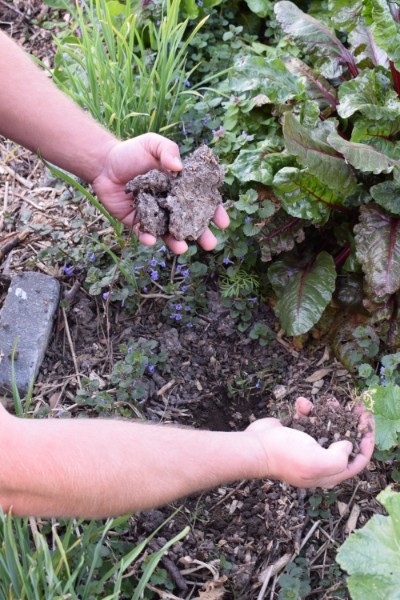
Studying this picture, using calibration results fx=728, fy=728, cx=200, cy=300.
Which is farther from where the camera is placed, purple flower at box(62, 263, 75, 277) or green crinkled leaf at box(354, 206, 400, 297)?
purple flower at box(62, 263, 75, 277)

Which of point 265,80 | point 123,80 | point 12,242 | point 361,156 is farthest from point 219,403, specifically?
point 123,80

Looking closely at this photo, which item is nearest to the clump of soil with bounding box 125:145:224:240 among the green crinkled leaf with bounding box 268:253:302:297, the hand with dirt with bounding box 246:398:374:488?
the green crinkled leaf with bounding box 268:253:302:297

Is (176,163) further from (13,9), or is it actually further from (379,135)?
(13,9)

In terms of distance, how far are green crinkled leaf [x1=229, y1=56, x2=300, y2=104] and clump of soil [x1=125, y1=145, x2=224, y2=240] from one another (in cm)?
49

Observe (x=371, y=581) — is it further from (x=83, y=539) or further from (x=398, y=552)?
(x=83, y=539)

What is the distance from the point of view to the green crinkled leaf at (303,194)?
2564 millimetres

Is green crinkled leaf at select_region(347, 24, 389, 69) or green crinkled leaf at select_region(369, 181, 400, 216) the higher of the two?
green crinkled leaf at select_region(347, 24, 389, 69)

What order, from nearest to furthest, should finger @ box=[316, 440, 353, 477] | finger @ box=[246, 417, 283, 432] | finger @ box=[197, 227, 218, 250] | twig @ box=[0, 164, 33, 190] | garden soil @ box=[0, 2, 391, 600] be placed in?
finger @ box=[316, 440, 353, 477]
finger @ box=[246, 417, 283, 432]
garden soil @ box=[0, 2, 391, 600]
finger @ box=[197, 227, 218, 250]
twig @ box=[0, 164, 33, 190]

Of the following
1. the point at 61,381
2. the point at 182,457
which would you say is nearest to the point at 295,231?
the point at 61,381

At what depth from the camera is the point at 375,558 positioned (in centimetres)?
172

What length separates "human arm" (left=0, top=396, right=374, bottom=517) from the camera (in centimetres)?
156

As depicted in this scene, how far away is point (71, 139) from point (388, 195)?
111 centimetres

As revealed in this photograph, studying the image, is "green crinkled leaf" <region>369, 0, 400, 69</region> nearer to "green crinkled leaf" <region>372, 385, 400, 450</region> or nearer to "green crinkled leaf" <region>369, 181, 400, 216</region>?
"green crinkled leaf" <region>369, 181, 400, 216</region>

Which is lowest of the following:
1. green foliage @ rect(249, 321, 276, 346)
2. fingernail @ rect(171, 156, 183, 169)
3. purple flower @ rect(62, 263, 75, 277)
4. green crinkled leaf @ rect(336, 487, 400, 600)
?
green foliage @ rect(249, 321, 276, 346)
